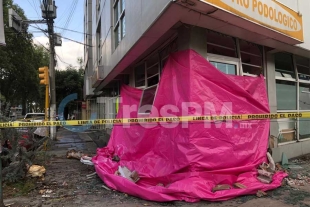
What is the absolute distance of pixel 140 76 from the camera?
8.17 meters

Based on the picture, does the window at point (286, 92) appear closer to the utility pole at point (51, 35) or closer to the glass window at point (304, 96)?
the glass window at point (304, 96)

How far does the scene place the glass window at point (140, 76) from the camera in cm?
786

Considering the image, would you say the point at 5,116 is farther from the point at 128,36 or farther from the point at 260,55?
the point at 260,55

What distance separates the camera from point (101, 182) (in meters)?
4.96

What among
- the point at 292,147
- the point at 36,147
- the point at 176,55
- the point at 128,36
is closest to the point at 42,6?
the point at 128,36

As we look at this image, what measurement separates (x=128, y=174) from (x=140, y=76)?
13.8 ft

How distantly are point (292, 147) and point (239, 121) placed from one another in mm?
3129

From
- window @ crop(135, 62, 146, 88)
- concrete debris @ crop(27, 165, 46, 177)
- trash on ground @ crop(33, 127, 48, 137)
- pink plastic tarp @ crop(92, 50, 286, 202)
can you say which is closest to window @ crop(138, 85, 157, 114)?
pink plastic tarp @ crop(92, 50, 286, 202)

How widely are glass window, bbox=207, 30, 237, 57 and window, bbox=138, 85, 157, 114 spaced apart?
1607 millimetres

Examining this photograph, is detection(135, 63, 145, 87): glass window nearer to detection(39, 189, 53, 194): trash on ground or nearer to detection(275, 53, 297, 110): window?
detection(275, 53, 297, 110): window

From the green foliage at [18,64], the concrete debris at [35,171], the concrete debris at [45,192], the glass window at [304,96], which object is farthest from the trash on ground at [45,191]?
the green foliage at [18,64]

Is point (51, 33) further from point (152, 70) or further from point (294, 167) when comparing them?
point (294, 167)

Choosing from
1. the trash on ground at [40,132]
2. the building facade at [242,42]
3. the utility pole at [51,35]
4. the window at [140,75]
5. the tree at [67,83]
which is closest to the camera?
the building facade at [242,42]

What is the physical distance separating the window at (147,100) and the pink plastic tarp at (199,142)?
105 centimetres
